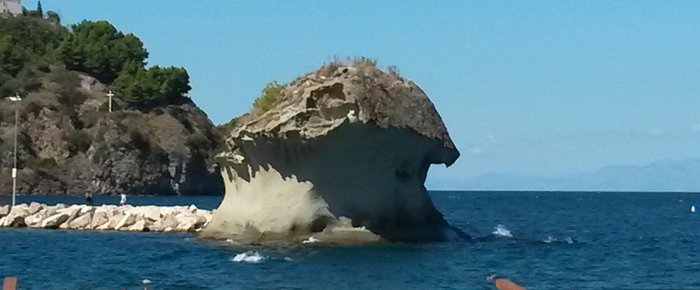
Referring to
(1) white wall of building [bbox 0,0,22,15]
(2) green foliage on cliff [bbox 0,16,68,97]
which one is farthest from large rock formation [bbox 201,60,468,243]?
(1) white wall of building [bbox 0,0,22,15]

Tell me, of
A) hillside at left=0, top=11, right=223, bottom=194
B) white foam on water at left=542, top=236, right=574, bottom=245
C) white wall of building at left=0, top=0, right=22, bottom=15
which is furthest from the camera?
white wall of building at left=0, top=0, right=22, bottom=15

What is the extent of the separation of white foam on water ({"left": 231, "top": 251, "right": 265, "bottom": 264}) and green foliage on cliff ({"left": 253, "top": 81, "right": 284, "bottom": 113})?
316 inches

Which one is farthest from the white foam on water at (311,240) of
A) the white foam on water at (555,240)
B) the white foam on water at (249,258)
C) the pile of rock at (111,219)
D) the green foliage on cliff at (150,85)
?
the green foliage on cliff at (150,85)

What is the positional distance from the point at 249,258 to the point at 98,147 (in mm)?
103370

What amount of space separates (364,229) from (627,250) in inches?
469

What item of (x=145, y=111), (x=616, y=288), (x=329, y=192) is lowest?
(x=616, y=288)

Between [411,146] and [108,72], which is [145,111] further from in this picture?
[411,146]

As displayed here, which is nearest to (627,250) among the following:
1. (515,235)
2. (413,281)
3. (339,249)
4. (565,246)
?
(565,246)

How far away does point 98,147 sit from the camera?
5344 inches

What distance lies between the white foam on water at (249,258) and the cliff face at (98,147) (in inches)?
3790

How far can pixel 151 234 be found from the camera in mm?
52406

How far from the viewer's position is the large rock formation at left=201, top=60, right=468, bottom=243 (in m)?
40.4

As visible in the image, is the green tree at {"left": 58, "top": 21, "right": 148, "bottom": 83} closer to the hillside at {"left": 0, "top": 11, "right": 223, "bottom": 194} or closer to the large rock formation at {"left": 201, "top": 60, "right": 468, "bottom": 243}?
the hillside at {"left": 0, "top": 11, "right": 223, "bottom": 194}

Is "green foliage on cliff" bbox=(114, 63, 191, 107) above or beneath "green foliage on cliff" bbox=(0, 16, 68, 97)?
beneath
